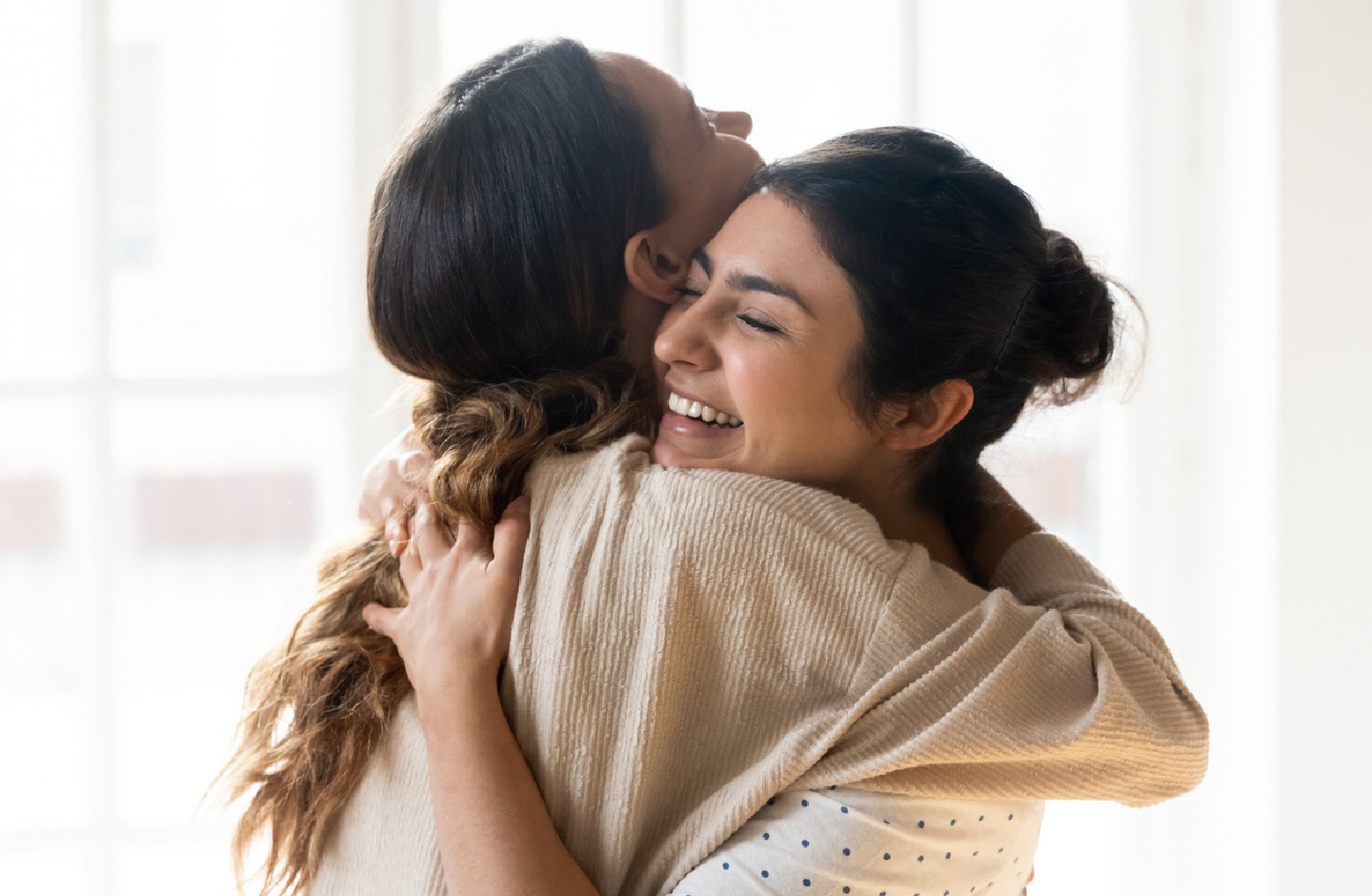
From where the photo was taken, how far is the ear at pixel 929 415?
2.99ft

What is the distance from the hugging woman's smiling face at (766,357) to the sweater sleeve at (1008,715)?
15 centimetres

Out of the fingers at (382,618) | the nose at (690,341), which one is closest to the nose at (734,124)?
the nose at (690,341)

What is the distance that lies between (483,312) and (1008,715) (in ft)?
1.70

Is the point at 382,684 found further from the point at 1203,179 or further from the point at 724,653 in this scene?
the point at 1203,179

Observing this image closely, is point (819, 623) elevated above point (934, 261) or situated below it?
below

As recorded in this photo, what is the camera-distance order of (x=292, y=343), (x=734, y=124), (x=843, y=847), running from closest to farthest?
(x=843, y=847), (x=734, y=124), (x=292, y=343)

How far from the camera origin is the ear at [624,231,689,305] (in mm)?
983

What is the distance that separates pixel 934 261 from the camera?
0.86 meters

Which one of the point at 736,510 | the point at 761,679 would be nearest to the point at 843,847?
the point at 761,679

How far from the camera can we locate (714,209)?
1034 millimetres

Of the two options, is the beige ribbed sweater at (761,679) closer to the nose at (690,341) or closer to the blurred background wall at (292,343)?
the nose at (690,341)

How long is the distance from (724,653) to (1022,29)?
5.19 feet

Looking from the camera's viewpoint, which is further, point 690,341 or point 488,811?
point 690,341

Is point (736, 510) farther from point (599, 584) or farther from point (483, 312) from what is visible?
point (483, 312)
